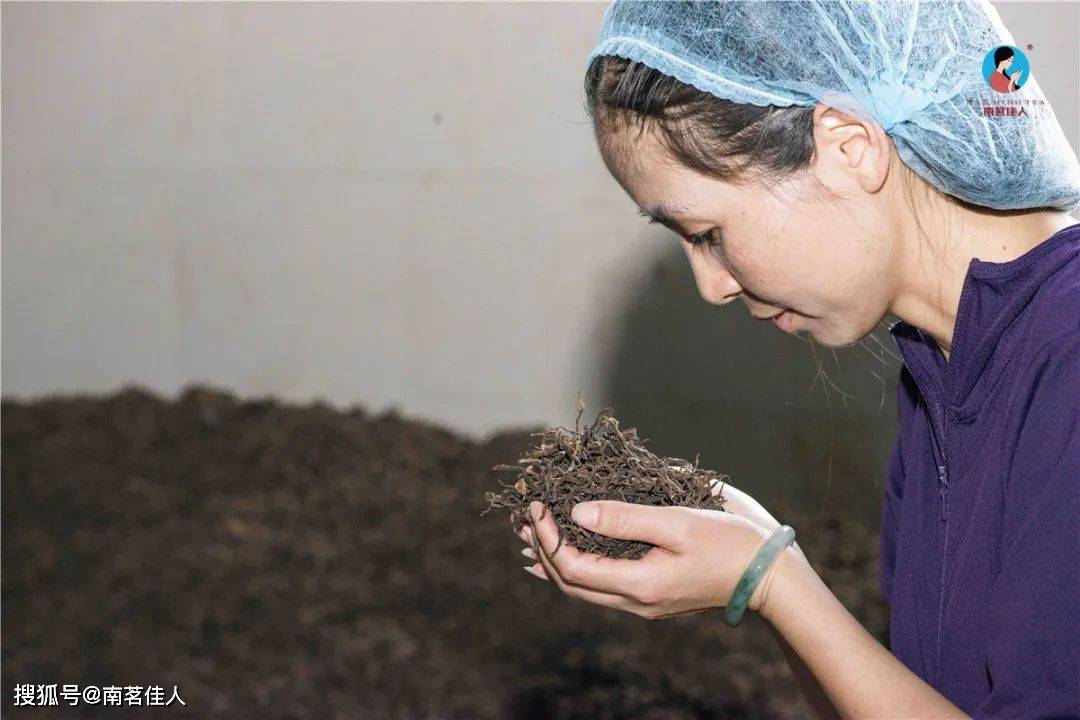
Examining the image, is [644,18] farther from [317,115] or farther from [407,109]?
[317,115]

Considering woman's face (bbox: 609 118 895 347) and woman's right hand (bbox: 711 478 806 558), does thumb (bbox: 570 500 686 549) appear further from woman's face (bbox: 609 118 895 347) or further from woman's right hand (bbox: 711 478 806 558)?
woman's face (bbox: 609 118 895 347)

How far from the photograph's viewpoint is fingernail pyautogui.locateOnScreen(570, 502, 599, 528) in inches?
48.9

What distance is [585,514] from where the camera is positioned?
1.25m

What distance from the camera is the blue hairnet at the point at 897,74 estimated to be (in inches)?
43.1

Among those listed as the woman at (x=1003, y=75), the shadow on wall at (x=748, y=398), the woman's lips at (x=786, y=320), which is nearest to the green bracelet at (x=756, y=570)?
the woman's lips at (x=786, y=320)

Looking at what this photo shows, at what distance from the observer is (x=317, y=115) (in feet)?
12.9

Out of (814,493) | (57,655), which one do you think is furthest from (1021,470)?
(57,655)

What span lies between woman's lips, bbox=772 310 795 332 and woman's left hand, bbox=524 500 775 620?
22 cm

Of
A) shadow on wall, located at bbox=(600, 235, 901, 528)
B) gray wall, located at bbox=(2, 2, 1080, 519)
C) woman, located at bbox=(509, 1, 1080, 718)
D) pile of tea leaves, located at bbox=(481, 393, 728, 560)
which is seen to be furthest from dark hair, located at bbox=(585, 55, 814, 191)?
shadow on wall, located at bbox=(600, 235, 901, 528)

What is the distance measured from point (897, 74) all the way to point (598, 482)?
0.57 meters

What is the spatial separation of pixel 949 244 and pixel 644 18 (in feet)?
1.29

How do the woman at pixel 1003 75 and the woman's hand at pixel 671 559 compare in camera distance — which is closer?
the woman at pixel 1003 75

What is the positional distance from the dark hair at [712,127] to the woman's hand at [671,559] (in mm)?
383

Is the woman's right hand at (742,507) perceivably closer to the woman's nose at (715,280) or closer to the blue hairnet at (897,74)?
the woman's nose at (715,280)
